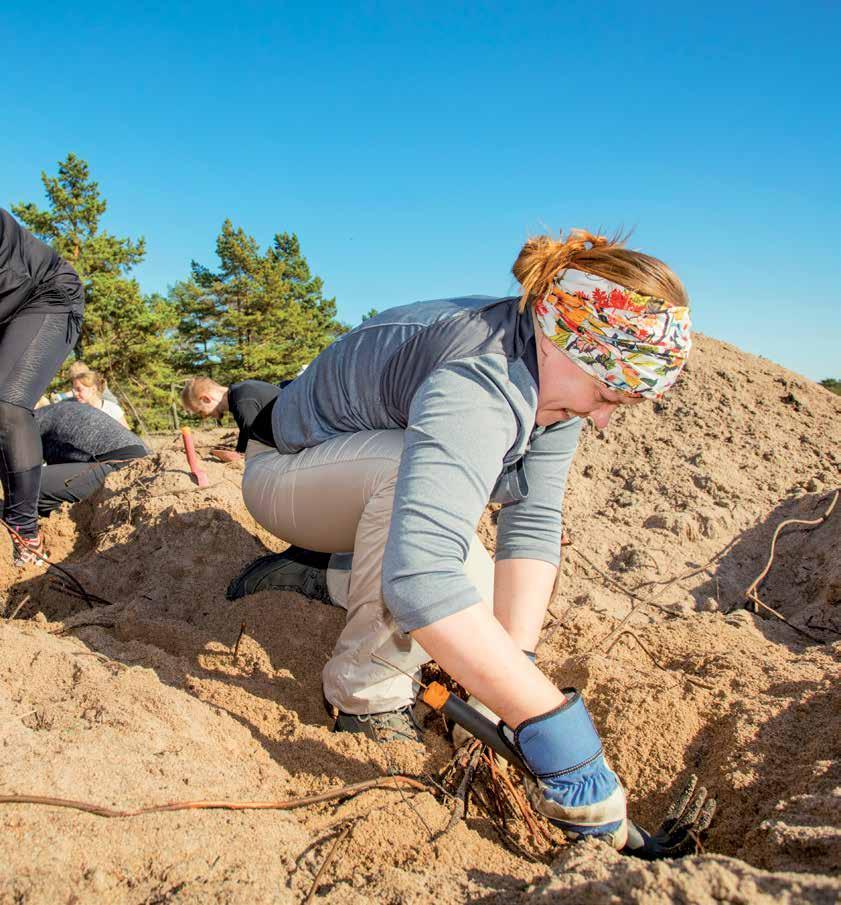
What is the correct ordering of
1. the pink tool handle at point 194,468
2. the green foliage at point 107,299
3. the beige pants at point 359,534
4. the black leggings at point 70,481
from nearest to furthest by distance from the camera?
the beige pants at point 359,534, the pink tool handle at point 194,468, the black leggings at point 70,481, the green foliage at point 107,299

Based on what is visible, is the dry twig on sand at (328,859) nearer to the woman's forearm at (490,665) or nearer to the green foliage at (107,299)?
the woman's forearm at (490,665)

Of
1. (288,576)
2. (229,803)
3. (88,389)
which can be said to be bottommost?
(229,803)

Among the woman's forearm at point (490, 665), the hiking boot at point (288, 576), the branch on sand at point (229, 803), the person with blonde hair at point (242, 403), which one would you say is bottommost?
the branch on sand at point (229, 803)

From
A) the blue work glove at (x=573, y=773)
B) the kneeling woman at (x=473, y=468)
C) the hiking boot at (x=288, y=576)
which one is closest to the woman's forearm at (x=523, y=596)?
the kneeling woman at (x=473, y=468)

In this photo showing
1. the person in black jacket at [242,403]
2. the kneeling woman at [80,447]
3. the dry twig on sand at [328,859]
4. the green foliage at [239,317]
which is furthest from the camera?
the green foliage at [239,317]

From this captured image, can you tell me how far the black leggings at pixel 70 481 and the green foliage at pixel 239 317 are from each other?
1760 cm

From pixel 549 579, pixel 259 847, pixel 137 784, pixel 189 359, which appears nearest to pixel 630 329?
pixel 549 579

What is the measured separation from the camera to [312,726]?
2.00 metres

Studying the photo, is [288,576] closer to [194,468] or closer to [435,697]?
[435,697]

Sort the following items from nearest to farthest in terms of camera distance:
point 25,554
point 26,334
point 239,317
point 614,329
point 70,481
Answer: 1. point 614,329
2. point 26,334
3. point 25,554
4. point 70,481
5. point 239,317

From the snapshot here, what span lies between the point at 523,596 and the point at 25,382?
7.35 ft

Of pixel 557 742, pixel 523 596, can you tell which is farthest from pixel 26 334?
pixel 557 742

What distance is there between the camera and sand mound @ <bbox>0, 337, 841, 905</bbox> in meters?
1.23

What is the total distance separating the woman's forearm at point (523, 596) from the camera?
202 centimetres
